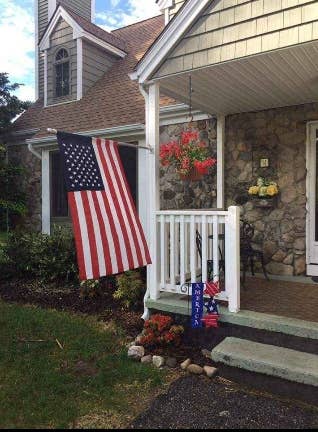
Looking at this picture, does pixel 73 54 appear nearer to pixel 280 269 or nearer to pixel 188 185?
pixel 188 185

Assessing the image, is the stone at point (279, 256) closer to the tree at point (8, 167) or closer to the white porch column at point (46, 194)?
the white porch column at point (46, 194)

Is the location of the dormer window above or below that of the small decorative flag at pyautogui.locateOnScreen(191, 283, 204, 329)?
above

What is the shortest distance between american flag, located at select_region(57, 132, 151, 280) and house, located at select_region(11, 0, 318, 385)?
0.60 m

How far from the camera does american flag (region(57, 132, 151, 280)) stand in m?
3.27

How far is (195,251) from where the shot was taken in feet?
13.7

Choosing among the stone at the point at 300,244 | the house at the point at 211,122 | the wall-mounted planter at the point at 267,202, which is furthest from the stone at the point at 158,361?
the wall-mounted planter at the point at 267,202

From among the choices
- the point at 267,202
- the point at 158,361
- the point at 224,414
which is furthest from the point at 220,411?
the point at 267,202

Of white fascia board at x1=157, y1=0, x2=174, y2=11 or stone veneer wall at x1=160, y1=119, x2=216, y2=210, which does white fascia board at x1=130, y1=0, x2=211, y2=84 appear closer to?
stone veneer wall at x1=160, y1=119, x2=216, y2=210

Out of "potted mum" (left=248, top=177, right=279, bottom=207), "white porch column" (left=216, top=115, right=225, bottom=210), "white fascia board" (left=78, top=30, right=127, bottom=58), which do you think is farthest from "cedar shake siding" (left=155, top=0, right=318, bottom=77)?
"white fascia board" (left=78, top=30, right=127, bottom=58)

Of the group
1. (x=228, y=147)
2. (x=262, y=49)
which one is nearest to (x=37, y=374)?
(x=262, y=49)

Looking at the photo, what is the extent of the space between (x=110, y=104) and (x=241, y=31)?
4325 mm

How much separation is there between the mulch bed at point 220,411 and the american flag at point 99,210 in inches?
45.6

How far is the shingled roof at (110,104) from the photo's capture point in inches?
276

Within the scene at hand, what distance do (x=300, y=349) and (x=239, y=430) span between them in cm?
111
